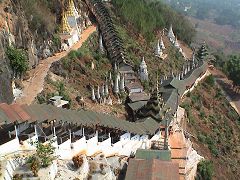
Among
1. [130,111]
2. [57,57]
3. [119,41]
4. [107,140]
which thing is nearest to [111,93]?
[130,111]

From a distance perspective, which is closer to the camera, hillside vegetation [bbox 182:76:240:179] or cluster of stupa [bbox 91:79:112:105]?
hillside vegetation [bbox 182:76:240:179]

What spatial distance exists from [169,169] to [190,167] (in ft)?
34.5

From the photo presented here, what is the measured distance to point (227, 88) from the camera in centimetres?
11781

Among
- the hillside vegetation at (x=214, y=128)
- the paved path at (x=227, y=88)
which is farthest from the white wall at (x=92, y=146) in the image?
the paved path at (x=227, y=88)

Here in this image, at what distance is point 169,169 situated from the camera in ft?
142

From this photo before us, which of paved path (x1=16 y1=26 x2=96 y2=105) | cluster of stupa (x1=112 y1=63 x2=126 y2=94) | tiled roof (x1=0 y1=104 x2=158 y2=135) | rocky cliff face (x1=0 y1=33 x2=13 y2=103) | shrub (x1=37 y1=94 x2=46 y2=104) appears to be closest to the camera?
tiled roof (x1=0 y1=104 x2=158 y2=135)

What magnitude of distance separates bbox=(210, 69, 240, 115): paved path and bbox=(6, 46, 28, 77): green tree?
2640 inches

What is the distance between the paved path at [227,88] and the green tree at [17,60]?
67065mm

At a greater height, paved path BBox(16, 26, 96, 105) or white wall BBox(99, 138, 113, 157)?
paved path BBox(16, 26, 96, 105)

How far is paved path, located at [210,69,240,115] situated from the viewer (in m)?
112

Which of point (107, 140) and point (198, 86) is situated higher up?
point (107, 140)

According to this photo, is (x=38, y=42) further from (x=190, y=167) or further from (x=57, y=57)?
(x=190, y=167)

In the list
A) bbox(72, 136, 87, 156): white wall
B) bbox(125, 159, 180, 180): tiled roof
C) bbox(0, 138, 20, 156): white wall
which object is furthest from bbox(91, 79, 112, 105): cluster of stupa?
bbox(0, 138, 20, 156): white wall

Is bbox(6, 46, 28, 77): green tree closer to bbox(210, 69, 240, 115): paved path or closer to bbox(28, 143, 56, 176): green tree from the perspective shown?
bbox(28, 143, 56, 176): green tree
